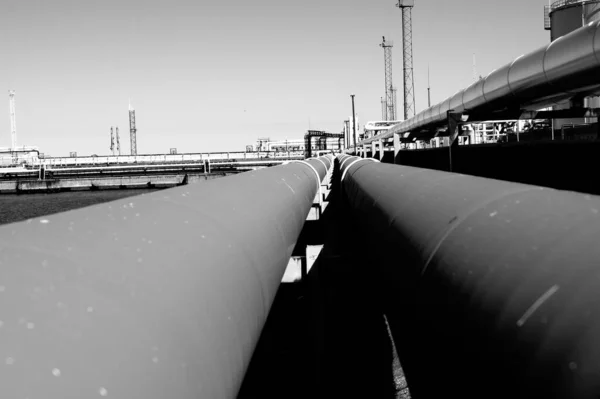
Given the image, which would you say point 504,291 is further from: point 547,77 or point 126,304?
point 547,77

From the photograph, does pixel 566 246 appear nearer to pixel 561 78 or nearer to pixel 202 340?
pixel 202 340

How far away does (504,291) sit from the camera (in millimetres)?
1155

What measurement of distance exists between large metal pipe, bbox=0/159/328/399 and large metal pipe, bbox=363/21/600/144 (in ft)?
25.5

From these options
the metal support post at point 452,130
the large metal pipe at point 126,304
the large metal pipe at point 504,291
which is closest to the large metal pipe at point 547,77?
the metal support post at point 452,130

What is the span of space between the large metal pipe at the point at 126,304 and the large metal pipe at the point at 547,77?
777 centimetres

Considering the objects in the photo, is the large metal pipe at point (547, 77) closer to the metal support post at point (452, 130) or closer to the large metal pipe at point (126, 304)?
the metal support post at point (452, 130)

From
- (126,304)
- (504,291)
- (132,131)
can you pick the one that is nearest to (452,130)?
(504,291)

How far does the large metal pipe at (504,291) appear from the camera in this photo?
0.93 meters

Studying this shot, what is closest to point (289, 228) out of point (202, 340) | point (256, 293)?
point (256, 293)

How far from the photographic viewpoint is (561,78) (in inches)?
363

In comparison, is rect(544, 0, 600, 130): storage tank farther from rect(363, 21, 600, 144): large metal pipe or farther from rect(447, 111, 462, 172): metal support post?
rect(447, 111, 462, 172): metal support post

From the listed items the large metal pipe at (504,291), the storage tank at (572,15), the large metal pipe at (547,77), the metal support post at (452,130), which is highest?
the storage tank at (572,15)

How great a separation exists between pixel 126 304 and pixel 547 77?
32.3 ft

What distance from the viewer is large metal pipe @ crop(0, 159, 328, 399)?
2.63ft
